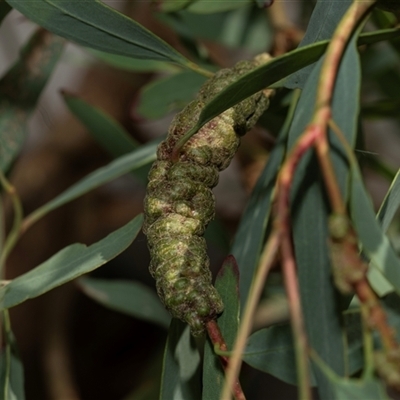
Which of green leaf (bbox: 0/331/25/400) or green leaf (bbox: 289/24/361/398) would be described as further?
green leaf (bbox: 0/331/25/400)

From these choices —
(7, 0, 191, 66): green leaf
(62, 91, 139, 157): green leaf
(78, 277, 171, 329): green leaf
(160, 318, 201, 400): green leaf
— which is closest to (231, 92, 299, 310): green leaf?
(160, 318, 201, 400): green leaf

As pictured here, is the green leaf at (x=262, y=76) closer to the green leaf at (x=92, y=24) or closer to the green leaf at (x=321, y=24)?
the green leaf at (x=321, y=24)

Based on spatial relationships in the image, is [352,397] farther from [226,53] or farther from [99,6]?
[226,53]

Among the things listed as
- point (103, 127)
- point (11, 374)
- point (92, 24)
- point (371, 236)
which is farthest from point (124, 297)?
point (371, 236)

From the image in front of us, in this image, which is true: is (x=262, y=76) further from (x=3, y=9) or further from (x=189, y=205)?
(x=3, y=9)

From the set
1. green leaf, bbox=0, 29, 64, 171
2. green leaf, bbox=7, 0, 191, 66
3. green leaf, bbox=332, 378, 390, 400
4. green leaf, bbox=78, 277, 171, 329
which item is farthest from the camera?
green leaf, bbox=78, 277, 171, 329

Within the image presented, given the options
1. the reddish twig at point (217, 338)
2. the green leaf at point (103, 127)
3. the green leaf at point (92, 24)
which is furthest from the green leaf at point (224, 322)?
the green leaf at point (103, 127)

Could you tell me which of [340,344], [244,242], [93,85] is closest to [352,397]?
[340,344]

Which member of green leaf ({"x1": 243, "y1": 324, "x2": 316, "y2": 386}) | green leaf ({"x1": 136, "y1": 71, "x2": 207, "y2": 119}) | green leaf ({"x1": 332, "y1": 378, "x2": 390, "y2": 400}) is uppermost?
green leaf ({"x1": 136, "y1": 71, "x2": 207, "y2": 119})

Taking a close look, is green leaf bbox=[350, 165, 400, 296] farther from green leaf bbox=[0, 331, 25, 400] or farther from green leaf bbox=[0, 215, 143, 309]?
green leaf bbox=[0, 331, 25, 400]
